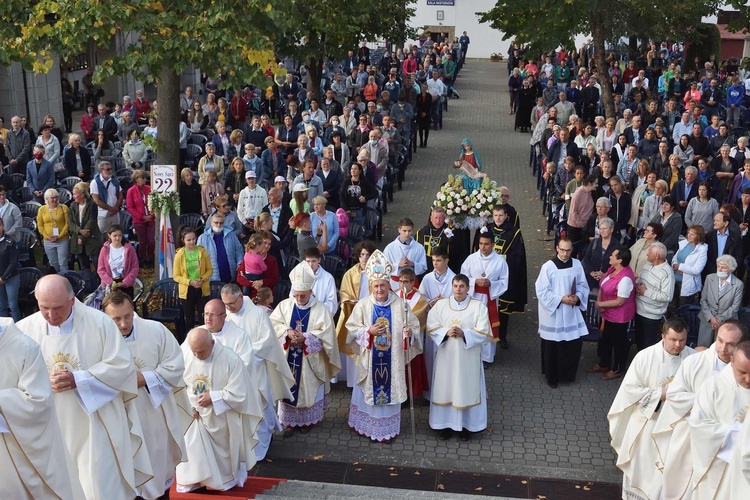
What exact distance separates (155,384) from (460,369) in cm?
342

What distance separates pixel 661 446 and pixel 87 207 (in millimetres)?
8674

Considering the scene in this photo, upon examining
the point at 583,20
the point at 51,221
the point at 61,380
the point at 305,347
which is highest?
the point at 583,20

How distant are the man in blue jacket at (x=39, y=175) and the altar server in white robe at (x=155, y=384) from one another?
370 inches

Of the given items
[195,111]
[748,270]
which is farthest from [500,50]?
[748,270]

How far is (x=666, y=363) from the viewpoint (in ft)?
27.0

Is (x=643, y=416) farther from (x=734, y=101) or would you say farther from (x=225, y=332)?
(x=734, y=101)

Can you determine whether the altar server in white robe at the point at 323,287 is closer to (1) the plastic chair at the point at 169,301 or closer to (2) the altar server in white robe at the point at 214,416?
(1) the plastic chair at the point at 169,301

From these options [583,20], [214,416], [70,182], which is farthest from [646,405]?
[583,20]

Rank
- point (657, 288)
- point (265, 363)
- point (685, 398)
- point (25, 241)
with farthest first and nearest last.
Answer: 1. point (25, 241)
2. point (657, 288)
3. point (265, 363)
4. point (685, 398)

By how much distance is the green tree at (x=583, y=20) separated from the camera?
20953mm

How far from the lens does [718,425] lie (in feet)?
23.3

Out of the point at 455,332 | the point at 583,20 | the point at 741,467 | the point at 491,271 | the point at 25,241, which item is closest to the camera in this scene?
the point at 741,467

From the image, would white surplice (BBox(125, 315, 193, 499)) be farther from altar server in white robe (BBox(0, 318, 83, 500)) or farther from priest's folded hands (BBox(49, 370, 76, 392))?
altar server in white robe (BBox(0, 318, 83, 500))

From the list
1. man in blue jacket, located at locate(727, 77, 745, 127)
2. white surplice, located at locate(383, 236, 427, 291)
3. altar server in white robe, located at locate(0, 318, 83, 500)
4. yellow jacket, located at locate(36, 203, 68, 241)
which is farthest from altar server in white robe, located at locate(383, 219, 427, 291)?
man in blue jacket, located at locate(727, 77, 745, 127)
